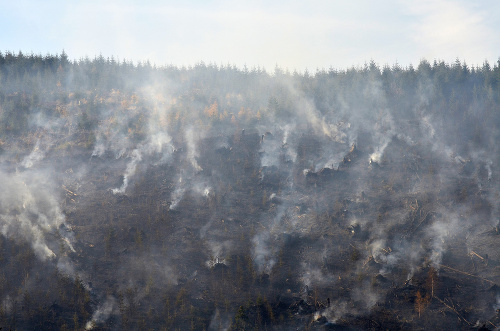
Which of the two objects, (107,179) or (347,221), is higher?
(107,179)

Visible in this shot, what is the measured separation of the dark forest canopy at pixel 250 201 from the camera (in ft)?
116

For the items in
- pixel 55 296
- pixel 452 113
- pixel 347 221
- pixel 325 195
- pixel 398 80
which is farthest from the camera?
pixel 398 80

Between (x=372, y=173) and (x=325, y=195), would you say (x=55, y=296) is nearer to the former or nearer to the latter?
(x=325, y=195)

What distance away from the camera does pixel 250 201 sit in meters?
47.3

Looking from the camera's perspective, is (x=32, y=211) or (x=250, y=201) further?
(x=250, y=201)

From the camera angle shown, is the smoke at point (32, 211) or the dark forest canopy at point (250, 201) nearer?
the dark forest canopy at point (250, 201)

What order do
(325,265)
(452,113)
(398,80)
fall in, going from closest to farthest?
(325,265) < (452,113) < (398,80)

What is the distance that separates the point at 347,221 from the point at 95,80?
149 feet

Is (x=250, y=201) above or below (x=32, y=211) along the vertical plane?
below

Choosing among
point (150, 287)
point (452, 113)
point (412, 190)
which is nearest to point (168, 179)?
A: point (150, 287)

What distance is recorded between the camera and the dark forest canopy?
35375 mm

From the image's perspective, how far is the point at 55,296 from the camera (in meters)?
35.7

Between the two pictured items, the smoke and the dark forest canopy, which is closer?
the dark forest canopy

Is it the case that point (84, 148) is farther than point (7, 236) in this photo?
Yes
